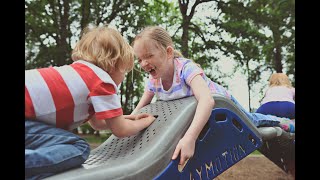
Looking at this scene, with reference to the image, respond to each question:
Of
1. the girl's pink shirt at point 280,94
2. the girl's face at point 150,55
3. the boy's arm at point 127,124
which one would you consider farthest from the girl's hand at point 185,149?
the girl's pink shirt at point 280,94

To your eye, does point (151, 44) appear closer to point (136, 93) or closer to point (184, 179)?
point (184, 179)

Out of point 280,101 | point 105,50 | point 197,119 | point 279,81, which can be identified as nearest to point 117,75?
point 105,50

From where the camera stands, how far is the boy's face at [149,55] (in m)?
1.41

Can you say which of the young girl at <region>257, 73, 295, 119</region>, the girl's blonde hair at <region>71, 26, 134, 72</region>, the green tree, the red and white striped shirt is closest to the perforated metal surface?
the red and white striped shirt

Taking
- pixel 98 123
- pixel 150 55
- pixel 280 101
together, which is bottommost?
pixel 280 101

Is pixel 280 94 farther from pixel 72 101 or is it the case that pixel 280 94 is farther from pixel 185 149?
pixel 72 101

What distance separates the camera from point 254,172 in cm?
317

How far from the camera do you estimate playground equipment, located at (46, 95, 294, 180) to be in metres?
1.01

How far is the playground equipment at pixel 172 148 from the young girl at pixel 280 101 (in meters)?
1.29

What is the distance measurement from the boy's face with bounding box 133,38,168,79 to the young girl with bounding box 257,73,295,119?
1708mm

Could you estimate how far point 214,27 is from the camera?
8531 mm

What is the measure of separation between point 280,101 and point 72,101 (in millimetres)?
2257

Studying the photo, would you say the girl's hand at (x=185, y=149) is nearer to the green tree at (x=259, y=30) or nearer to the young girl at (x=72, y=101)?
the young girl at (x=72, y=101)
